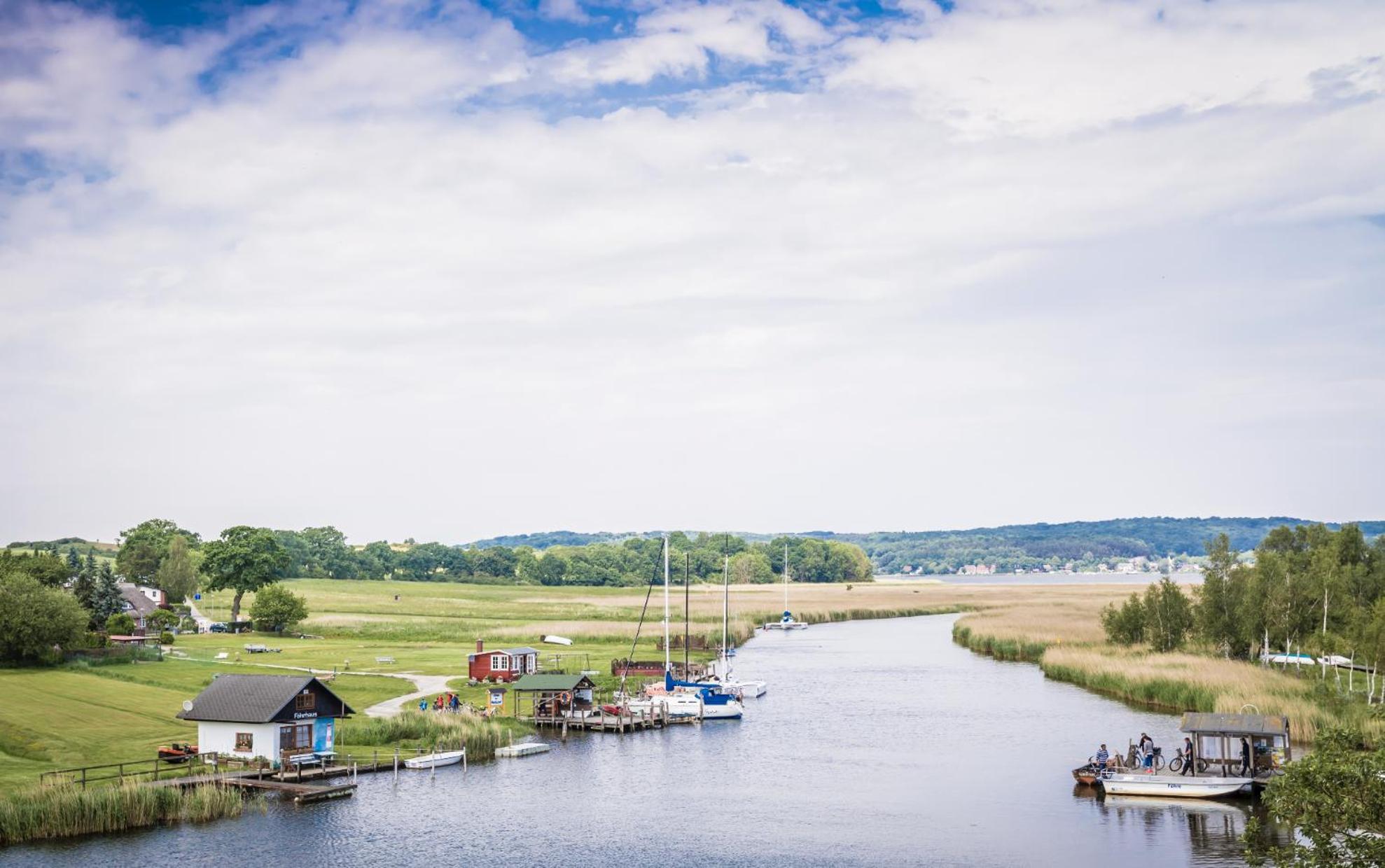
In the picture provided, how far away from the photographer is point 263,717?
58406 millimetres

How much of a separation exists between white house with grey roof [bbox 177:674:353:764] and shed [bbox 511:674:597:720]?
64.6 ft

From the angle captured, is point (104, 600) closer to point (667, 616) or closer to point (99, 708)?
point (99, 708)

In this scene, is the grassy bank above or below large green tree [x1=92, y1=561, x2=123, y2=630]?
below

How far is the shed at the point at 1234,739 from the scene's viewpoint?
184 feet

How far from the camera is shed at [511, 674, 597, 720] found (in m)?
79.4

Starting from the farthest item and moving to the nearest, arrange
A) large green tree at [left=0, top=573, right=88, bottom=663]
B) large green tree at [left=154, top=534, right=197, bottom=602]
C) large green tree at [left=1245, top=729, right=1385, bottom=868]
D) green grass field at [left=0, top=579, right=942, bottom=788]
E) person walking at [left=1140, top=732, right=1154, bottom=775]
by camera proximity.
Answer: large green tree at [left=154, top=534, right=197, bottom=602]
large green tree at [left=0, top=573, right=88, bottom=663]
green grass field at [left=0, top=579, right=942, bottom=788]
person walking at [left=1140, top=732, right=1154, bottom=775]
large green tree at [left=1245, top=729, right=1385, bottom=868]

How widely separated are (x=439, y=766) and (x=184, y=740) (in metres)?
13.3

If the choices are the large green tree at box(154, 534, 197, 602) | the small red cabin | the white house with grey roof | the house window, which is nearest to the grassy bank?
the small red cabin

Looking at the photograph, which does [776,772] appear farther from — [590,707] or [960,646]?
[960,646]

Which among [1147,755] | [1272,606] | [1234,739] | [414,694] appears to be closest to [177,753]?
[414,694]

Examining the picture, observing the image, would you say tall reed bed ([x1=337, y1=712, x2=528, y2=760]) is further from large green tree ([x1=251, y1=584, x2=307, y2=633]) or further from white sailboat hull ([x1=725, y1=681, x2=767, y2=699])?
large green tree ([x1=251, y1=584, x2=307, y2=633])

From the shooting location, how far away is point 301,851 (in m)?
46.1

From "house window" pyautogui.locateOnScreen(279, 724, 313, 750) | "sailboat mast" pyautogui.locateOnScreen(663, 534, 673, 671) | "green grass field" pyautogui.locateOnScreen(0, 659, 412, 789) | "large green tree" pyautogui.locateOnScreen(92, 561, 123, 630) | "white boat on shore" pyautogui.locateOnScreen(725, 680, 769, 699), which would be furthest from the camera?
"large green tree" pyautogui.locateOnScreen(92, 561, 123, 630)

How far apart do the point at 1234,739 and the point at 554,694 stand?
42.5m
